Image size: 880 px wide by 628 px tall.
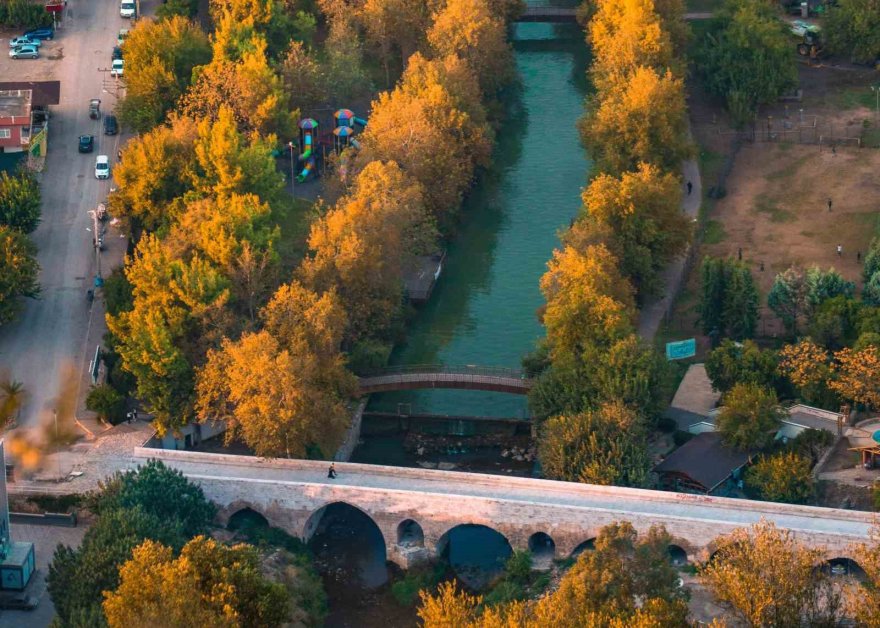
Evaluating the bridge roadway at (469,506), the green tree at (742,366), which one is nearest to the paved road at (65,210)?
the bridge roadway at (469,506)

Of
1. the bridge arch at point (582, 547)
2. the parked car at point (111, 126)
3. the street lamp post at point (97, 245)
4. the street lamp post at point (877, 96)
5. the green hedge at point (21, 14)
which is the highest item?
the green hedge at point (21, 14)

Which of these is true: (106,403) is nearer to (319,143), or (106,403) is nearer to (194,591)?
(194,591)

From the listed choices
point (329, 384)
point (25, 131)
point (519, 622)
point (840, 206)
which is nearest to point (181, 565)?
point (519, 622)

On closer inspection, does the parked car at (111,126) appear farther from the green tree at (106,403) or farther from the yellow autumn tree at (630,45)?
the yellow autumn tree at (630,45)

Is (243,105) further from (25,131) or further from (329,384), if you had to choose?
(329,384)

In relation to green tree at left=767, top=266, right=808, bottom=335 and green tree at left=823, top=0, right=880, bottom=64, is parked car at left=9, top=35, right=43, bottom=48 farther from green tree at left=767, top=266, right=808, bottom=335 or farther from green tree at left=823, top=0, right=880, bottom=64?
green tree at left=823, top=0, right=880, bottom=64

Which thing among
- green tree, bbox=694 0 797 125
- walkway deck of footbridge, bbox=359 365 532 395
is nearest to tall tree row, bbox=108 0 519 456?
walkway deck of footbridge, bbox=359 365 532 395
